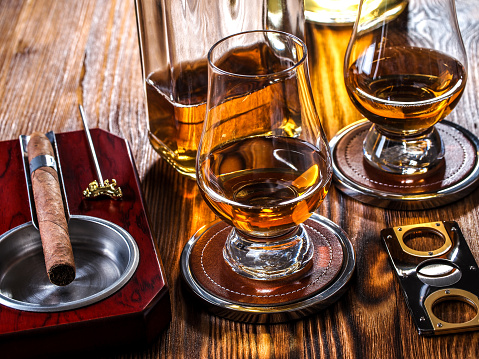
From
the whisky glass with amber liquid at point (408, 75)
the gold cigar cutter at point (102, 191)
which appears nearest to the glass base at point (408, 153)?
the whisky glass with amber liquid at point (408, 75)

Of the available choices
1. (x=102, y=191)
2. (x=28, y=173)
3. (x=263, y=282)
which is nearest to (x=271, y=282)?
(x=263, y=282)

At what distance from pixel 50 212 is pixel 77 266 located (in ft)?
0.22

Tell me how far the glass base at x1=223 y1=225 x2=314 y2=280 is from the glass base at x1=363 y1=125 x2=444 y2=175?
0.67 feet

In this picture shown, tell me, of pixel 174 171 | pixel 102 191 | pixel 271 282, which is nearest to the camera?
pixel 271 282

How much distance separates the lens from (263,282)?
0.70 m

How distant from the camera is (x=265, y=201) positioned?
0.69 meters

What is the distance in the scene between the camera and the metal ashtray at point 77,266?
0.67 m

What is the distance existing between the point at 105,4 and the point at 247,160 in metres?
0.81

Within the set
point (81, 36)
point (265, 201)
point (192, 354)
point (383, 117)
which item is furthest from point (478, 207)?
point (81, 36)

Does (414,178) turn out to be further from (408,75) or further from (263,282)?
(263,282)

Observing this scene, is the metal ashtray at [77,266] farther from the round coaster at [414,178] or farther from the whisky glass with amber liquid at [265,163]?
the round coaster at [414,178]

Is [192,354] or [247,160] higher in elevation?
[247,160]

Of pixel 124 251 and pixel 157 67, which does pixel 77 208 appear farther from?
pixel 157 67

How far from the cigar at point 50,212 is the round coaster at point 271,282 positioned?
0.42 ft
